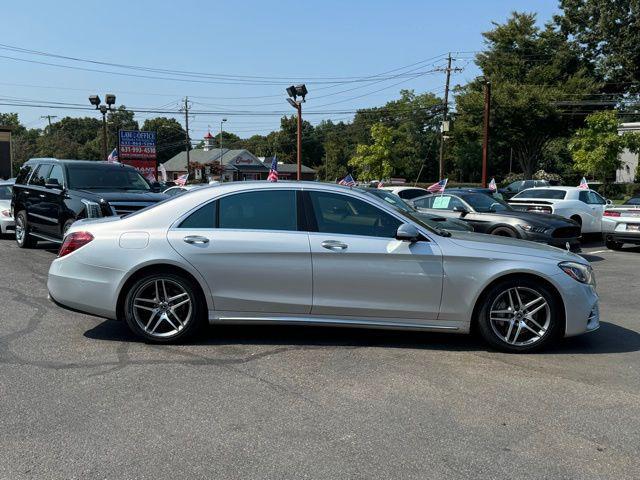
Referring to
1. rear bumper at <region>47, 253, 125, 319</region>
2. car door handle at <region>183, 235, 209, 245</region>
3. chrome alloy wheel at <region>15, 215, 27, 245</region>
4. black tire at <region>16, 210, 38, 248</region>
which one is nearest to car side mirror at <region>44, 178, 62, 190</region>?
black tire at <region>16, 210, 38, 248</region>

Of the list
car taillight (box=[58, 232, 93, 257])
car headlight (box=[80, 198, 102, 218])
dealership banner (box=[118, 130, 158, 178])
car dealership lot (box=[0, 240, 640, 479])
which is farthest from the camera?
dealership banner (box=[118, 130, 158, 178])

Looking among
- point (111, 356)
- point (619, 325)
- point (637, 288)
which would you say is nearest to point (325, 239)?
point (111, 356)

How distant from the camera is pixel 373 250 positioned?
5.36 meters

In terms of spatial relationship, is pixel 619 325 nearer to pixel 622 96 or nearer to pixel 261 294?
pixel 261 294

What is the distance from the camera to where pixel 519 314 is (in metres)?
5.43

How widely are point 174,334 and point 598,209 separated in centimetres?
1412

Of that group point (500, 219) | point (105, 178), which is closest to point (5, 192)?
point (105, 178)

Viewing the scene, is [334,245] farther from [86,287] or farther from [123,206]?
[123,206]

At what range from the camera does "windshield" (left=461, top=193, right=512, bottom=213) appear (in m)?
13.0

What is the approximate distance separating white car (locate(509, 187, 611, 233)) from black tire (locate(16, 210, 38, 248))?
11.8 m

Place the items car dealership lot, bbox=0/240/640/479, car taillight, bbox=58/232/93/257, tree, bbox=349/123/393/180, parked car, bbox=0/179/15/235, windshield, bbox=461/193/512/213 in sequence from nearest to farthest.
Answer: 1. car dealership lot, bbox=0/240/640/479
2. car taillight, bbox=58/232/93/257
3. windshield, bbox=461/193/512/213
4. parked car, bbox=0/179/15/235
5. tree, bbox=349/123/393/180

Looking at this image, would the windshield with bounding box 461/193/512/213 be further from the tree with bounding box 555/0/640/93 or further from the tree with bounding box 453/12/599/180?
the tree with bounding box 555/0/640/93

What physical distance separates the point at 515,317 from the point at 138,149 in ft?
83.1

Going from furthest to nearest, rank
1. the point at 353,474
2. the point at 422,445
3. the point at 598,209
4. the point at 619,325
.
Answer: the point at 598,209
the point at 619,325
the point at 422,445
the point at 353,474
